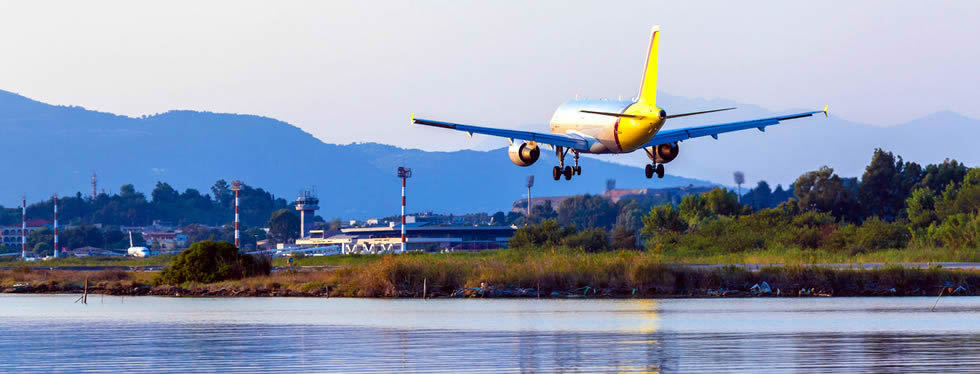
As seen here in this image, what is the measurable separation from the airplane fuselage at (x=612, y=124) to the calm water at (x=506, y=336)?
8.39 m

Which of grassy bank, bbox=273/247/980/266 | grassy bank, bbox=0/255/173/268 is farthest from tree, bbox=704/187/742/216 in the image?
grassy bank, bbox=0/255/173/268

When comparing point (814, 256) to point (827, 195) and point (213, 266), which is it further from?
point (827, 195)

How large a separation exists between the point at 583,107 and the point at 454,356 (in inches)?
1007

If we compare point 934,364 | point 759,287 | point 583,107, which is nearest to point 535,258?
point 759,287

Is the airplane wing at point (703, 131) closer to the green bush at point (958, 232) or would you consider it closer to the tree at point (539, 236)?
the green bush at point (958, 232)

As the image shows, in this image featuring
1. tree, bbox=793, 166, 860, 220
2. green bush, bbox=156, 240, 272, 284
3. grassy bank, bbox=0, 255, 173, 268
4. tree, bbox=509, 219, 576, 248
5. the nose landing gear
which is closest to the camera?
the nose landing gear

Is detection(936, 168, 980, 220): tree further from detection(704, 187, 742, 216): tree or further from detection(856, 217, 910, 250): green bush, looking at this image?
detection(704, 187, 742, 216): tree

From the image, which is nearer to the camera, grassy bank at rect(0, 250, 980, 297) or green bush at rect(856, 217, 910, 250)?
grassy bank at rect(0, 250, 980, 297)

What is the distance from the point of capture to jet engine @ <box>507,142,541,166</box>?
226 feet

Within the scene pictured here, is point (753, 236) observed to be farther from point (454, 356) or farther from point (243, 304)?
point (454, 356)

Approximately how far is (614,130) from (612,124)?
1.17ft

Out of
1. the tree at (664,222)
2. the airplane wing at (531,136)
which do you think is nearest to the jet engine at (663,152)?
the airplane wing at (531,136)

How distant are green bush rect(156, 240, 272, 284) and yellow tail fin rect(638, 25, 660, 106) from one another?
4702 cm

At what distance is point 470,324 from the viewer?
62625 millimetres
